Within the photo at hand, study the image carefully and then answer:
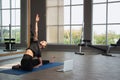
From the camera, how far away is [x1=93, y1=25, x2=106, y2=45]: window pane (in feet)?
36.0

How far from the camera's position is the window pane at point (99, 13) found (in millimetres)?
10953

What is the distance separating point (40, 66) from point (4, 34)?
609cm

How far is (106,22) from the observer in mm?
10852

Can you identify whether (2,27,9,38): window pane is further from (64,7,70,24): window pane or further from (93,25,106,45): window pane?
(93,25,106,45): window pane

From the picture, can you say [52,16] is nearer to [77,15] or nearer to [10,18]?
[77,15]

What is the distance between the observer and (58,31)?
1213 cm

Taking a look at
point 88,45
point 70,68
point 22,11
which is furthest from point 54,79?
point 22,11

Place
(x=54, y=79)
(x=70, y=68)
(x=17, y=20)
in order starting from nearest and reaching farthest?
(x=54, y=79), (x=70, y=68), (x=17, y=20)

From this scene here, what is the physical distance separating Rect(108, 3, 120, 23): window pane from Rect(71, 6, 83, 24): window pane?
152 cm

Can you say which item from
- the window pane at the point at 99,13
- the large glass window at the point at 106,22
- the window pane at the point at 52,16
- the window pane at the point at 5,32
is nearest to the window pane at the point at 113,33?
the large glass window at the point at 106,22

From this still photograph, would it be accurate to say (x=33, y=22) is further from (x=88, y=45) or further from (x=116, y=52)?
(x=116, y=52)

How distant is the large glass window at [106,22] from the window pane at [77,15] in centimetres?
74

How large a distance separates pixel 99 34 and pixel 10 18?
5.19 m

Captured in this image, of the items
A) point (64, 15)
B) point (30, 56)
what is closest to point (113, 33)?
point (64, 15)
